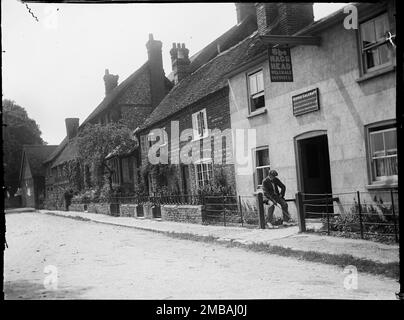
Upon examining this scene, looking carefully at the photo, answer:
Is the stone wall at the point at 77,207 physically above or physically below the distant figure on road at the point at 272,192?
below

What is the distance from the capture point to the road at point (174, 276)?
5181 millimetres

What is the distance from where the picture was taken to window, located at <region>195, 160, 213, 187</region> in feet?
56.1

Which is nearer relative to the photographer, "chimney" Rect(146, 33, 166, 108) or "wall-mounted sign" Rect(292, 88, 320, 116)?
"wall-mounted sign" Rect(292, 88, 320, 116)

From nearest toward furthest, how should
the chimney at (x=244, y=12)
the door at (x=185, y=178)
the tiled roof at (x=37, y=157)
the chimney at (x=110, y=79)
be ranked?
the chimney at (x=110, y=79)
the door at (x=185, y=178)
the chimney at (x=244, y=12)
the tiled roof at (x=37, y=157)

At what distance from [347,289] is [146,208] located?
14859 millimetres

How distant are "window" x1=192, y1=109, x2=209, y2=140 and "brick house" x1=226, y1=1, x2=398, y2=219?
9.39 feet

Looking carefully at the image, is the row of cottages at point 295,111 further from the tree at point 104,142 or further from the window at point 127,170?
the window at point 127,170

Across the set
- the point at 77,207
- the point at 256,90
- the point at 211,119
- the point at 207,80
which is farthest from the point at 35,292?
the point at 77,207

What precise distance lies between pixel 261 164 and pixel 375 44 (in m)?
5.77

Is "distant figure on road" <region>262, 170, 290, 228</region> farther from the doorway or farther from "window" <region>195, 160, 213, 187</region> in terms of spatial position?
"window" <region>195, 160, 213, 187</region>

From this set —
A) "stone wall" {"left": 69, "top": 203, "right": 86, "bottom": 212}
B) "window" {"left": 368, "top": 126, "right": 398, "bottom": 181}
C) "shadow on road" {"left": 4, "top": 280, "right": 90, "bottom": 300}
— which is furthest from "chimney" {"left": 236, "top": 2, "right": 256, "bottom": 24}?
"shadow on road" {"left": 4, "top": 280, "right": 90, "bottom": 300}

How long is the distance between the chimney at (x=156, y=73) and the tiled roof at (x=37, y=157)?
3143 cm

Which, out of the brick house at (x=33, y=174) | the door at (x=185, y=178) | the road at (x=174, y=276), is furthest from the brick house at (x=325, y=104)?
A: the brick house at (x=33, y=174)
